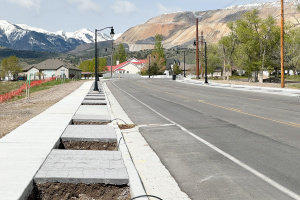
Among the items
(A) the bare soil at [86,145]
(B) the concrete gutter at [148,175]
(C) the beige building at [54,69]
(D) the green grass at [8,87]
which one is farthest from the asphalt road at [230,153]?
(C) the beige building at [54,69]

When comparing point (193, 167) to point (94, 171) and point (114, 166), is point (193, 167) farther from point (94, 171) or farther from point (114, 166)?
point (94, 171)

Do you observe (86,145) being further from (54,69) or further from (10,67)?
(10,67)

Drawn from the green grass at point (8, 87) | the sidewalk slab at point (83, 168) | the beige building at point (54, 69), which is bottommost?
the sidewalk slab at point (83, 168)

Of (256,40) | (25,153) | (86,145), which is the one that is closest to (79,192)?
(25,153)

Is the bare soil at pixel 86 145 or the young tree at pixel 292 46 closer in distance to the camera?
the bare soil at pixel 86 145

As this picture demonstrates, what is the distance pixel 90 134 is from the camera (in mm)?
10195

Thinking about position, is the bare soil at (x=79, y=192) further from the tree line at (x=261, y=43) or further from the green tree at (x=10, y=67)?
the green tree at (x=10, y=67)

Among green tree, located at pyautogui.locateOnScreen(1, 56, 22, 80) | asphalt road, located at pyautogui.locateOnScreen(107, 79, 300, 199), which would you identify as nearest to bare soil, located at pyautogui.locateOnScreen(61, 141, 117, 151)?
asphalt road, located at pyautogui.locateOnScreen(107, 79, 300, 199)

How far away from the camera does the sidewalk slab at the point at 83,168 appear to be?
580cm

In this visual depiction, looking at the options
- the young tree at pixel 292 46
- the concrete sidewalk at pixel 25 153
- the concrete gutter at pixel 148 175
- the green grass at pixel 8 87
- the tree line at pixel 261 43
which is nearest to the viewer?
the concrete sidewalk at pixel 25 153

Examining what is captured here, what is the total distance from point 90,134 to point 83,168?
3.77 metres

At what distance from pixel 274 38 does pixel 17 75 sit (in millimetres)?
118042

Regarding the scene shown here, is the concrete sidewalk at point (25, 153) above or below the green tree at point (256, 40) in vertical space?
below

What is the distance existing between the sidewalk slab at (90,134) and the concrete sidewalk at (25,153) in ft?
0.93
